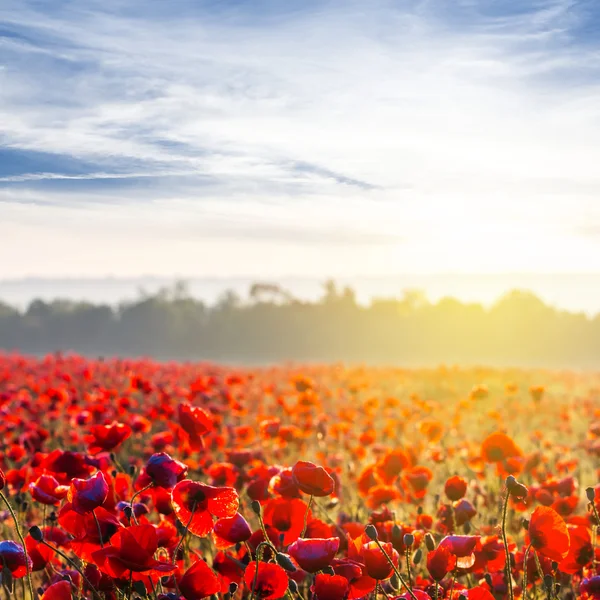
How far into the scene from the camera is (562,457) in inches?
257

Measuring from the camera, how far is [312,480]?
2182 mm

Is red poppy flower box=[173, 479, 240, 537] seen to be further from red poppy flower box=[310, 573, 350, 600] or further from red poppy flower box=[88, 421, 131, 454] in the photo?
red poppy flower box=[88, 421, 131, 454]

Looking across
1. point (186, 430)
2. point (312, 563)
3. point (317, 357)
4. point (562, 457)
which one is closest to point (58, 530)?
point (186, 430)

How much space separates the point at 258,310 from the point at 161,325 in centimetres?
→ 428

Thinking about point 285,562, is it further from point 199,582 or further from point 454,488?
point 454,488

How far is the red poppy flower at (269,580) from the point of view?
187 centimetres

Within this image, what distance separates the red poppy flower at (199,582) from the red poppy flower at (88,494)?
1.01ft

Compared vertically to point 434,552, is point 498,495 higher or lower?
lower

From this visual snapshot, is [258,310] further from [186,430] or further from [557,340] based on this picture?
[186,430]

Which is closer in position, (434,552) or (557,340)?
(434,552)

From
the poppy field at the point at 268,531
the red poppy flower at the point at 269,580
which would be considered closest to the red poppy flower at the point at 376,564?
the poppy field at the point at 268,531

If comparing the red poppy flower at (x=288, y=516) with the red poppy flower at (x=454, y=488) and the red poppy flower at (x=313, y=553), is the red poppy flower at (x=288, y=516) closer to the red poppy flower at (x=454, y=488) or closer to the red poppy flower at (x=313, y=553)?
the red poppy flower at (x=313, y=553)

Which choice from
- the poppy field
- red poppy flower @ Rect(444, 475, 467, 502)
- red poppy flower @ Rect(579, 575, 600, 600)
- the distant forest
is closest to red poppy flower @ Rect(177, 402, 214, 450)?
the poppy field

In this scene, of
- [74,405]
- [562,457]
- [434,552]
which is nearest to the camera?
[434,552]
